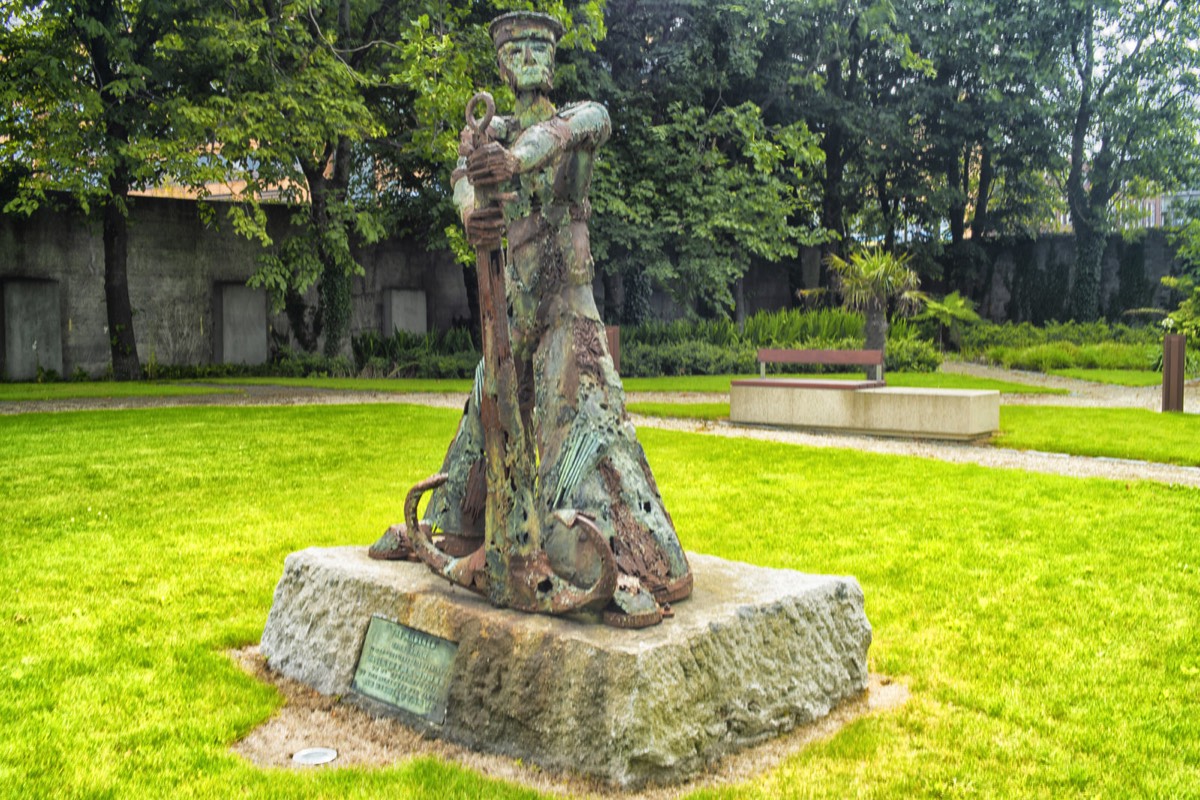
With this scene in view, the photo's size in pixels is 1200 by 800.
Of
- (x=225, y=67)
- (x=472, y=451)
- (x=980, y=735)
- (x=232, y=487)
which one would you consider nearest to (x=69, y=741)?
(x=472, y=451)

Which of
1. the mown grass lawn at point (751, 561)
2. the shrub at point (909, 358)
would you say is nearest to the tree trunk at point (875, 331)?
the shrub at point (909, 358)

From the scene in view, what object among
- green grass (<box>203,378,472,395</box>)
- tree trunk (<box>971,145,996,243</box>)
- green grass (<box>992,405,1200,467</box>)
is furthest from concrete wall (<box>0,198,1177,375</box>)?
green grass (<box>992,405,1200,467</box>)

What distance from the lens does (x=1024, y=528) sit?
23.4ft

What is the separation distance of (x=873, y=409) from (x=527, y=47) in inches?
344

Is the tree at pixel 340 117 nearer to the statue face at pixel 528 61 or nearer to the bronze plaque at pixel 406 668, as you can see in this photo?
the statue face at pixel 528 61

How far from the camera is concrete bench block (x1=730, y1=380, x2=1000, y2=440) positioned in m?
11.4

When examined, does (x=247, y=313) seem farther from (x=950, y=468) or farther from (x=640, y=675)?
(x=640, y=675)

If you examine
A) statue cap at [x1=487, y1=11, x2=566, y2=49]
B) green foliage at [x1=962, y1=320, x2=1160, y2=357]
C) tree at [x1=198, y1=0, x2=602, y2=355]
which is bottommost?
green foliage at [x1=962, y1=320, x2=1160, y2=357]

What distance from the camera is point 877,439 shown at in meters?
11.7

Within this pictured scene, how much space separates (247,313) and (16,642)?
54.3 feet

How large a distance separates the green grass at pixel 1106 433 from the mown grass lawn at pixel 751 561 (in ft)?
6.24

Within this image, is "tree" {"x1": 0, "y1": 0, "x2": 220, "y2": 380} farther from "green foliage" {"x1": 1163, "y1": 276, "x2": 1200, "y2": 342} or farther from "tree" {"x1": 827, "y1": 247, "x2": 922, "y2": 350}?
"green foliage" {"x1": 1163, "y1": 276, "x2": 1200, "y2": 342}

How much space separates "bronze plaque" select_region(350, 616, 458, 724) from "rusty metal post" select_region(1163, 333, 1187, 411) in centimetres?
1232

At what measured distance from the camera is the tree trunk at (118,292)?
17.5m
